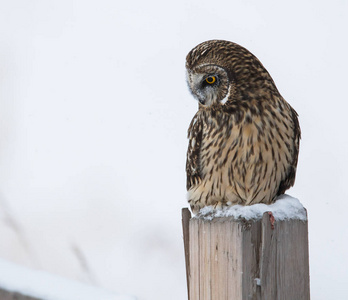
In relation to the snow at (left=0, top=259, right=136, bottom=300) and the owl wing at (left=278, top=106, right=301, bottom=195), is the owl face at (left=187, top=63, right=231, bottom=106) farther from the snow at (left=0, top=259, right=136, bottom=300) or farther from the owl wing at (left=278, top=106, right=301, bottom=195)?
the snow at (left=0, top=259, right=136, bottom=300)

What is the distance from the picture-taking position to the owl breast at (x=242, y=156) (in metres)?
2.40

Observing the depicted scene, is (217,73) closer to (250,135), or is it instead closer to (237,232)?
(250,135)

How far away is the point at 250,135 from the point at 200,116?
0.29 m

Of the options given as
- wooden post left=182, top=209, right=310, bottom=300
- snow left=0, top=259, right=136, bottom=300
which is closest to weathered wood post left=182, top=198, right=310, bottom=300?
wooden post left=182, top=209, right=310, bottom=300

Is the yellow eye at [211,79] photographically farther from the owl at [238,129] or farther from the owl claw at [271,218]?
the owl claw at [271,218]

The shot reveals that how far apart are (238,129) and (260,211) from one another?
2.69 feet

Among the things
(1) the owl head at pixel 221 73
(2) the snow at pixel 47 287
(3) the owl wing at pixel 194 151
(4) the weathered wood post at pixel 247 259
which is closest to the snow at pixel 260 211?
(4) the weathered wood post at pixel 247 259

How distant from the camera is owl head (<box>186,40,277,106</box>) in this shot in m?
2.30

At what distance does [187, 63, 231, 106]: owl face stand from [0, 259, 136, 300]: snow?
1.09 m

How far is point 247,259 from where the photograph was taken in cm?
153

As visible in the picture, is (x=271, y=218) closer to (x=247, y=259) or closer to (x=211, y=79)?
(x=247, y=259)

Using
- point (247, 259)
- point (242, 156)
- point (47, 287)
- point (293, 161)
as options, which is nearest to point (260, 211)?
point (247, 259)

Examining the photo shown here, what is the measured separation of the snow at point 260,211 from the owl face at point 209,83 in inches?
26.8

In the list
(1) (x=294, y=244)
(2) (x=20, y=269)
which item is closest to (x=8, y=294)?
(2) (x=20, y=269)
